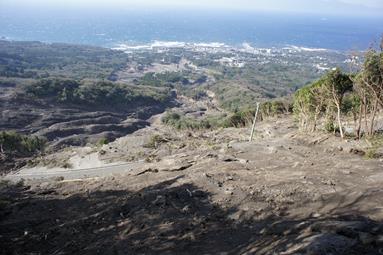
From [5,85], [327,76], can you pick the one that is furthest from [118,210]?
[5,85]

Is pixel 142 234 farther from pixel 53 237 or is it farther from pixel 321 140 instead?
pixel 321 140

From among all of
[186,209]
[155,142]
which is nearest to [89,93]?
[155,142]

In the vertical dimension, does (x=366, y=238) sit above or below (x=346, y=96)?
below

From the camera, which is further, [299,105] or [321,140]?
[299,105]

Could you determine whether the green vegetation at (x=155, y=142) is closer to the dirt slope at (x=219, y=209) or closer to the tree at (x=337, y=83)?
the dirt slope at (x=219, y=209)

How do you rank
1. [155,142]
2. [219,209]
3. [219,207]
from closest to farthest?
[219,209]
[219,207]
[155,142]

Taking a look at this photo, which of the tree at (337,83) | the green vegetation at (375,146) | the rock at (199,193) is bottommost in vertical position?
the rock at (199,193)

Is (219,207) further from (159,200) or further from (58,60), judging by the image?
(58,60)

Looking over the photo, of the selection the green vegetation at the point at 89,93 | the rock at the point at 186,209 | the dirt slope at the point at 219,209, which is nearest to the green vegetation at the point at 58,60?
the green vegetation at the point at 89,93

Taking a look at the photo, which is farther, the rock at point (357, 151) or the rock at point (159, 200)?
the rock at point (357, 151)
